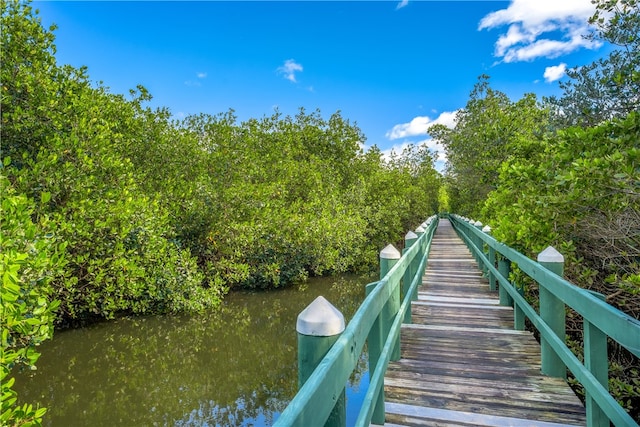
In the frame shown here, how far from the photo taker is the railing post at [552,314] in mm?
3104

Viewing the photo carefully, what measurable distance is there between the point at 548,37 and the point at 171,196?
38.7ft

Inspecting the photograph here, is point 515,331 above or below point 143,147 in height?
below

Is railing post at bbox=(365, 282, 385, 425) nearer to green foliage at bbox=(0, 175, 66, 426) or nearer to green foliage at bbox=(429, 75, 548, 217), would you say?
green foliage at bbox=(0, 175, 66, 426)

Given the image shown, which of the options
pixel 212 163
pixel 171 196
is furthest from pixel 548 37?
pixel 171 196

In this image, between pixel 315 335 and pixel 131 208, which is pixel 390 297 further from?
pixel 131 208

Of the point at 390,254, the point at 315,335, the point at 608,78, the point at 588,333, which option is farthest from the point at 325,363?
the point at 608,78

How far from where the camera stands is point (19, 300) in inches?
153

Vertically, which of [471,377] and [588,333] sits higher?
[588,333]

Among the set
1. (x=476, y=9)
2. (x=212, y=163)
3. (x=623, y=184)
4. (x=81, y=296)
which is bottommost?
(x=81, y=296)

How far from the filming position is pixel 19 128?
6.90m

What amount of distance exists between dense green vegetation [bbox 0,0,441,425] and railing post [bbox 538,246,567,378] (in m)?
4.19

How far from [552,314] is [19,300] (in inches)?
209

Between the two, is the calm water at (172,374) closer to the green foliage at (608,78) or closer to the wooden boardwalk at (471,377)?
Answer: the wooden boardwalk at (471,377)

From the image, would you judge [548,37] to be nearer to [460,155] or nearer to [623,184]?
[460,155]
